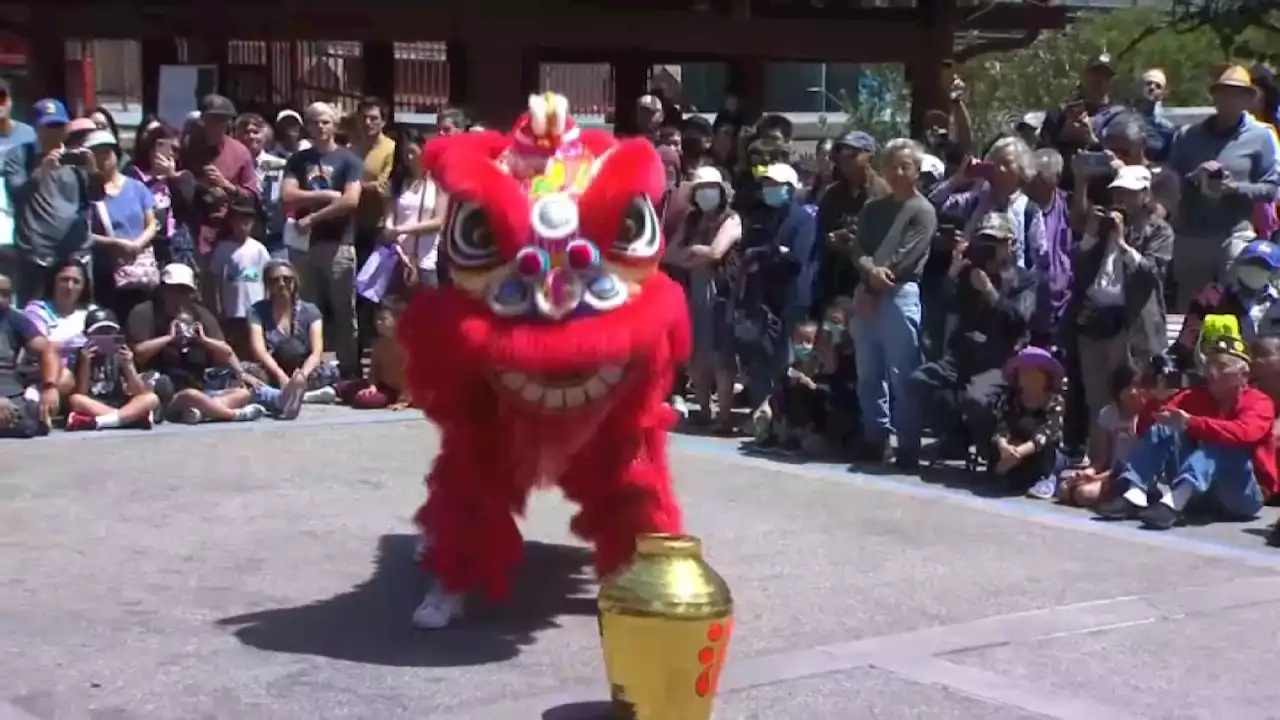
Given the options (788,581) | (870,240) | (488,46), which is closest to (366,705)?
(788,581)

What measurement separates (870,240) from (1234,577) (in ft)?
10.5

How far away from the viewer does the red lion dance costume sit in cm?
624

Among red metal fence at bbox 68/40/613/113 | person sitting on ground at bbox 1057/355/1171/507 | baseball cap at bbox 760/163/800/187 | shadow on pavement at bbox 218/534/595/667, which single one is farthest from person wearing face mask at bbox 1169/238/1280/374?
red metal fence at bbox 68/40/613/113

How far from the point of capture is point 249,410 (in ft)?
38.8

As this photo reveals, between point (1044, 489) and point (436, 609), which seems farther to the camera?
point (1044, 489)

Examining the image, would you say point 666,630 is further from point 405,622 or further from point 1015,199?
point 1015,199

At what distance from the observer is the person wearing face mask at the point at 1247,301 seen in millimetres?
9797

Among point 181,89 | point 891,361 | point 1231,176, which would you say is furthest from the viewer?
point 181,89

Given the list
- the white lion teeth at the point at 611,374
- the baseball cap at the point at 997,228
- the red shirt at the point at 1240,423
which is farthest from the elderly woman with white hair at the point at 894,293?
the white lion teeth at the point at 611,374

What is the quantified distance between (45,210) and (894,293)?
529cm

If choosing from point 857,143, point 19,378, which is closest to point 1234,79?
point 857,143

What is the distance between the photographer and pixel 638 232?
6.51 metres

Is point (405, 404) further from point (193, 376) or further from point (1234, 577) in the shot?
point (1234, 577)

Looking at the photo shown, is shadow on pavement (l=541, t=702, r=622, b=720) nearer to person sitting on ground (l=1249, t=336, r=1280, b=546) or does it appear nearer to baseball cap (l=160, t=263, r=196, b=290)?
person sitting on ground (l=1249, t=336, r=1280, b=546)
